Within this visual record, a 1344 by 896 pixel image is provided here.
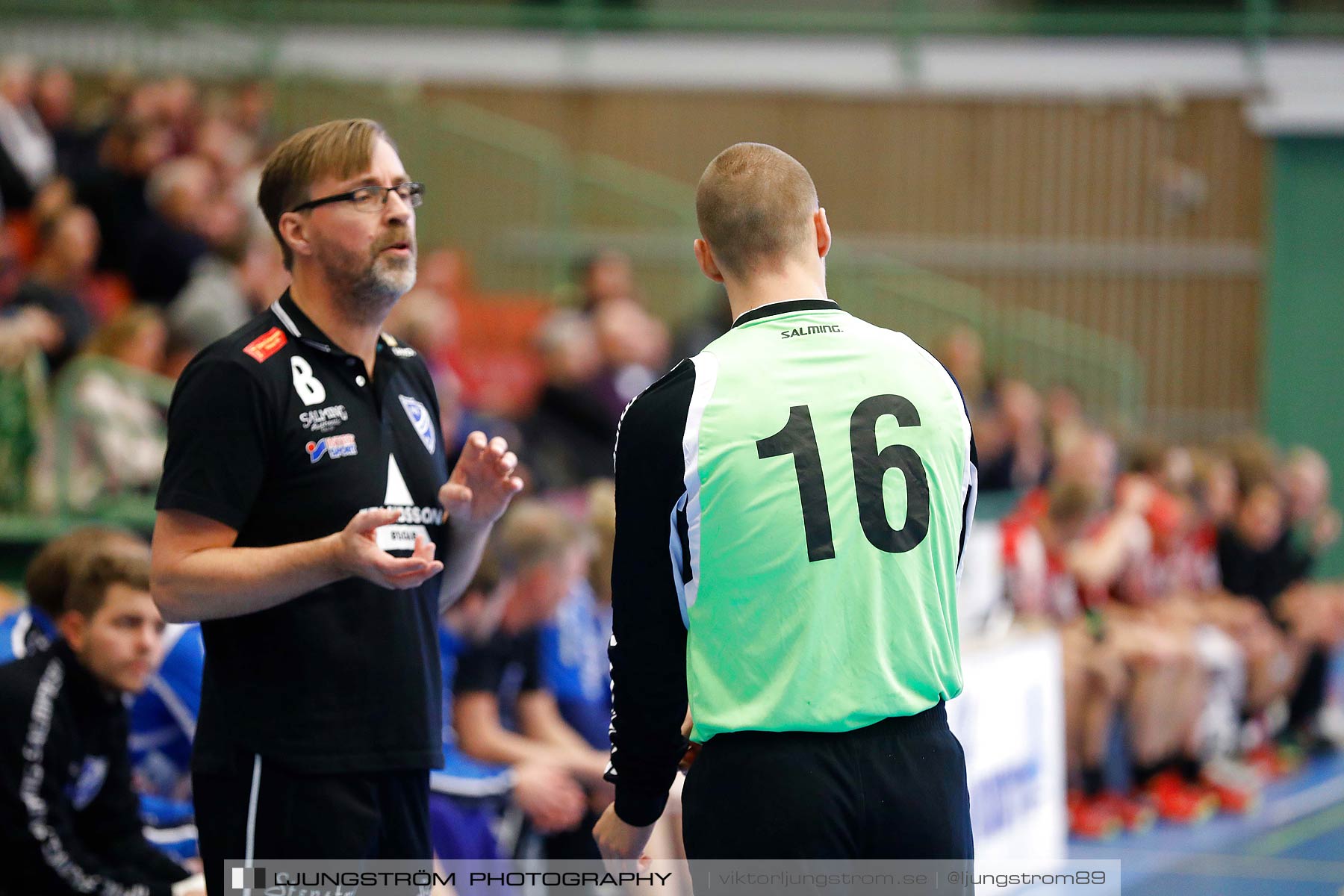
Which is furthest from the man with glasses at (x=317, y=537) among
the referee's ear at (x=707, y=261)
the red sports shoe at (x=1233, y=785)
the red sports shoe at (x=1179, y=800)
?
the red sports shoe at (x=1233, y=785)

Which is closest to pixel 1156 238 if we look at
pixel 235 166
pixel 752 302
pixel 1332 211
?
pixel 1332 211

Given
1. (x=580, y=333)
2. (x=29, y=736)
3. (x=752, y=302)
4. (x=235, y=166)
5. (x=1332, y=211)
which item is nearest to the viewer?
(x=752, y=302)

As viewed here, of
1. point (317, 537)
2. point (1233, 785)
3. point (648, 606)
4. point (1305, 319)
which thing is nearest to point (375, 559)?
point (317, 537)

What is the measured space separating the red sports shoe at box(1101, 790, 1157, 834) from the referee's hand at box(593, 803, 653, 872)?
6.10m

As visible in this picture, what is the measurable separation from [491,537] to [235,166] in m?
6.32

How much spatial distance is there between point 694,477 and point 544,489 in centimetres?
563

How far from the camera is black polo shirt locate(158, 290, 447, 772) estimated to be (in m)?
2.83

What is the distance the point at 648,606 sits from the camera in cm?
269

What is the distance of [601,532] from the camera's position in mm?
5984

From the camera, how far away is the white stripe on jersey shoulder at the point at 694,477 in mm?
2625

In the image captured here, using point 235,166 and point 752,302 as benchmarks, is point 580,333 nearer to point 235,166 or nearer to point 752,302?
point 235,166

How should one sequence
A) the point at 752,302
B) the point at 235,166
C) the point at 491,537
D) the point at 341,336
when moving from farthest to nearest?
1. the point at 235,166
2. the point at 491,537
3. the point at 341,336
4. the point at 752,302

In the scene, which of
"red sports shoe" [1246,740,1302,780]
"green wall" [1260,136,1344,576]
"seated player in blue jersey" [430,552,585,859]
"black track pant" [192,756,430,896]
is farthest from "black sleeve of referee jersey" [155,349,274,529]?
"green wall" [1260,136,1344,576]

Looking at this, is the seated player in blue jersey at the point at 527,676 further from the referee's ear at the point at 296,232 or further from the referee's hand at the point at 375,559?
the referee's hand at the point at 375,559
